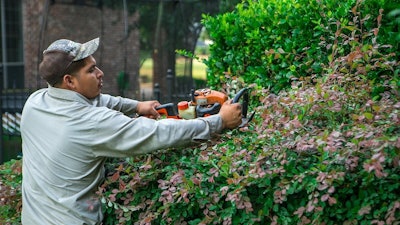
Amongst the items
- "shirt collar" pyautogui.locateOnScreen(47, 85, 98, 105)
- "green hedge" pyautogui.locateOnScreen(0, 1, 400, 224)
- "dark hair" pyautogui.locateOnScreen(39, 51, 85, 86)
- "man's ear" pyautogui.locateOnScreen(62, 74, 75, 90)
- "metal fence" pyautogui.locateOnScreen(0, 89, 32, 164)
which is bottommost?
"metal fence" pyautogui.locateOnScreen(0, 89, 32, 164)

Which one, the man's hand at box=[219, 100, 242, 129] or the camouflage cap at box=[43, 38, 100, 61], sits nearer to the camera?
the man's hand at box=[219, 100, 242, 129]

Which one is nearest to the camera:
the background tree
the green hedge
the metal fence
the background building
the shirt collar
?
the green hedge

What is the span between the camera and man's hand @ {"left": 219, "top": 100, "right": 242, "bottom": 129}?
3209 mm

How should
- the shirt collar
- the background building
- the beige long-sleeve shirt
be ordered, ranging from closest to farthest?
the beige long-sleeve shirt, the shirt collar, the background building

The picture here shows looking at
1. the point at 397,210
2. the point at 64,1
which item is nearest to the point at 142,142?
the point at 397,210

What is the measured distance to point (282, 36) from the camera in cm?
475

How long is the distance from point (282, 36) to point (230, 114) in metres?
1.71

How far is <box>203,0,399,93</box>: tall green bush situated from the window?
12618 millimetres

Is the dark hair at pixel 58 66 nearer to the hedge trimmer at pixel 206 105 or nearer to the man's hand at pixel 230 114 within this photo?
the hedge trimmer at pixel 206 105

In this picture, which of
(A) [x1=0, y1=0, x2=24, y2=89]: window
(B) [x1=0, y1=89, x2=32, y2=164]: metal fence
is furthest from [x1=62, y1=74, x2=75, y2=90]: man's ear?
(A) [x1=0, y1=0, x2=24, y2=89]: window

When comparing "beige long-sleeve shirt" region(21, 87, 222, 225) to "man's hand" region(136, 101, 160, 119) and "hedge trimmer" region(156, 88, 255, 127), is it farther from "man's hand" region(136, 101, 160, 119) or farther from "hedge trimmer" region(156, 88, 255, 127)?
"man's hand" region(136, 101, 160, 119)

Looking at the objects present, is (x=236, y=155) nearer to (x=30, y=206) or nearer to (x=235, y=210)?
(x=235, y=210)

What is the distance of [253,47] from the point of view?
511 cm

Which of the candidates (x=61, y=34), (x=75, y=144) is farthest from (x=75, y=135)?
(x=61, y=34)
